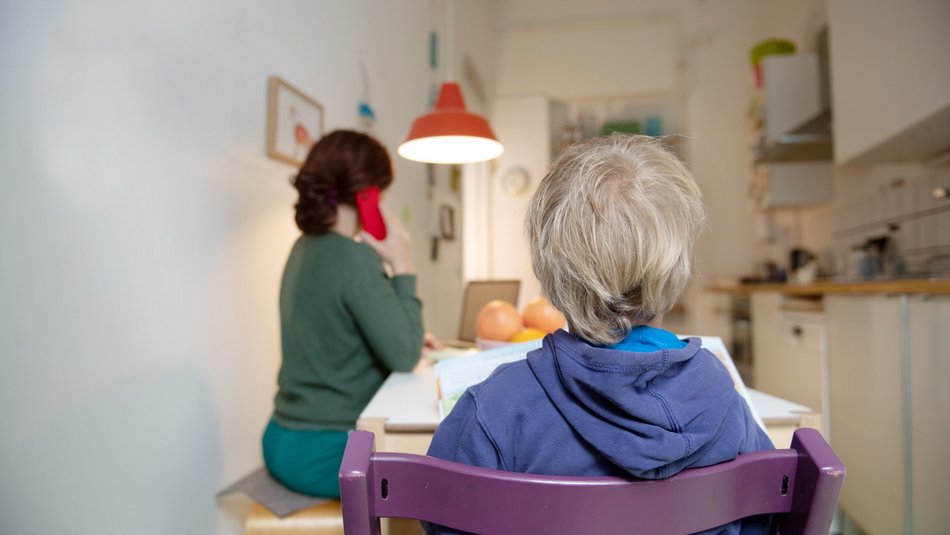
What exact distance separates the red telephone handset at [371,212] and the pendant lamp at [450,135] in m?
0.19

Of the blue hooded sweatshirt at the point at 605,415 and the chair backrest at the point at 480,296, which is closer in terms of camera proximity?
the blue hooded sweatshirt at the point at 605,415

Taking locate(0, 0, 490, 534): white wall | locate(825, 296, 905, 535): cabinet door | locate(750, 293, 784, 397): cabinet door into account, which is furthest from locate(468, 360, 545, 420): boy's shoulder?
locate(750, 293, 784, 397): cabinet door

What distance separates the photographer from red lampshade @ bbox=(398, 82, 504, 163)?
4.85ft

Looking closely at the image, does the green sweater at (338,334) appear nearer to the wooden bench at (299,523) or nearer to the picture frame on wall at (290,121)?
the wooden bench at (299,523)

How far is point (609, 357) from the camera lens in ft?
1.89

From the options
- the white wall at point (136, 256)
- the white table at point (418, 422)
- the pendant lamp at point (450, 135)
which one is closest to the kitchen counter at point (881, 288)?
the white table at point (418, 422)

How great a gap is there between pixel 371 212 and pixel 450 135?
290mm

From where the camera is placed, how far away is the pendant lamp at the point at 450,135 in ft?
4.85

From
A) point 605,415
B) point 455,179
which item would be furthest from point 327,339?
point 455,179

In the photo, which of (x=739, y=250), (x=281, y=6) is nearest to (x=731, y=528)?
(x=281, y=6)

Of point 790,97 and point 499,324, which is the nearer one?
point 499,324

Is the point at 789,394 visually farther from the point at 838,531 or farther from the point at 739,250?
the point at 739,250

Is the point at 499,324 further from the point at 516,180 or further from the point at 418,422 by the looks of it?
the point at 516,180

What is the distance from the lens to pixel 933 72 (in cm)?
185
